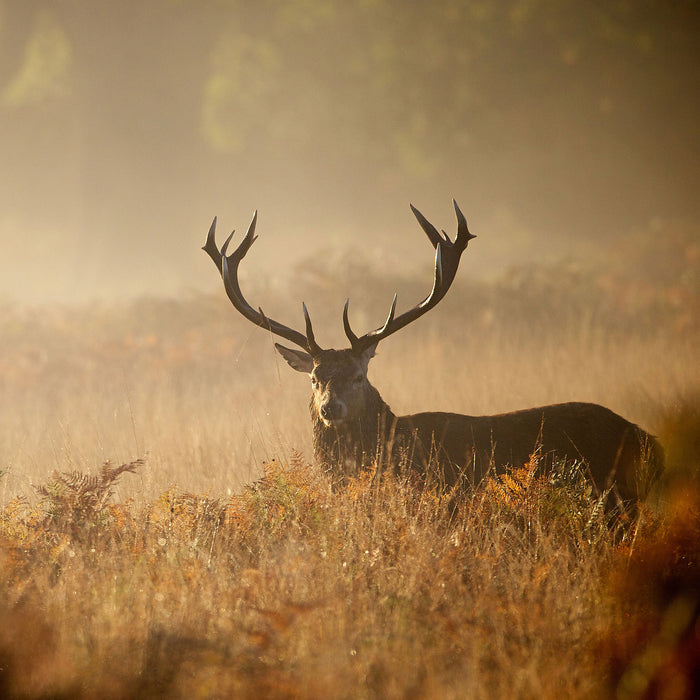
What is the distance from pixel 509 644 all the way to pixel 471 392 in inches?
269

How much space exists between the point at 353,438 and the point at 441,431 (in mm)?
723

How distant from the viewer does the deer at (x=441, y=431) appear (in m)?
5.17

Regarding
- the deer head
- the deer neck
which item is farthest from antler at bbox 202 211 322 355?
the deer neck

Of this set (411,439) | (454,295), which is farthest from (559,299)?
(411,439)

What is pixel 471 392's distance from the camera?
31.0ft

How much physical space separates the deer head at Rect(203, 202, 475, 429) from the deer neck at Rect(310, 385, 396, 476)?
2cm

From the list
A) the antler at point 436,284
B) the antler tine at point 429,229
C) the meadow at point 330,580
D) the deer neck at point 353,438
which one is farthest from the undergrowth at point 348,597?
the antler tine at point 429,229

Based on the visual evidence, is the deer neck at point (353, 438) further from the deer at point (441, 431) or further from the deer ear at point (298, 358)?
the deer ear at point (298, 358)

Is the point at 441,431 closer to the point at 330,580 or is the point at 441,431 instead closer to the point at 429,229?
the point at 429,229

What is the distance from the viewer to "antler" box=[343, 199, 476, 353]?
5.41 metres

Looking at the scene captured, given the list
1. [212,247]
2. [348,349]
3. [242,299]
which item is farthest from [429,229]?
[212,247]

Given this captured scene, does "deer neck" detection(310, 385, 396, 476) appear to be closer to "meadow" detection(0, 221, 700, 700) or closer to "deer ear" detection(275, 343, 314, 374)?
"meadow" detection(0, 221, 700, 700)

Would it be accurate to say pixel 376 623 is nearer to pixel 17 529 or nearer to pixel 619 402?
pixel 17 529

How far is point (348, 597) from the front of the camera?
309 centimetres
